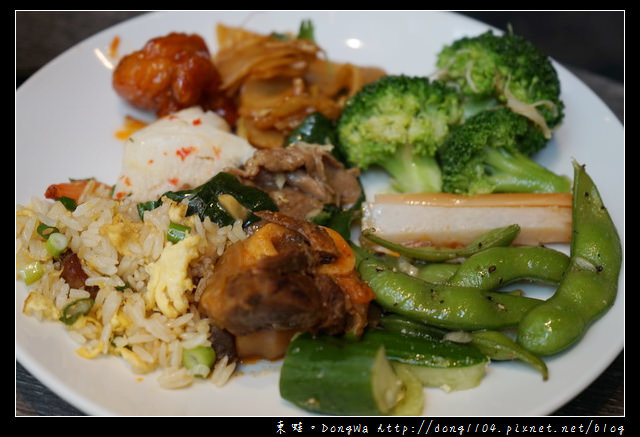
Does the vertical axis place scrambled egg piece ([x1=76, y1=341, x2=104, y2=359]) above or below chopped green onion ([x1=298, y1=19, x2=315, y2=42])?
below

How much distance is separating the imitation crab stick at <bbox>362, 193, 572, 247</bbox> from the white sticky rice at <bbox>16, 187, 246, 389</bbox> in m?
1.24

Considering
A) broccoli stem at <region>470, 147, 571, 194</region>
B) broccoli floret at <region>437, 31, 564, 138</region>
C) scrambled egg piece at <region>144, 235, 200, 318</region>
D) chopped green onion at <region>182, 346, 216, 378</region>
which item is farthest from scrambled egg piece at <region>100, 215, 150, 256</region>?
broccoli floret at <region>437, 31, 564, 138</region>

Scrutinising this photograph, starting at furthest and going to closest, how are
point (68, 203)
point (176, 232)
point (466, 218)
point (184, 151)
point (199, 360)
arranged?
point (184, 151) → point (466, 218) → point (68, 203) → point (176, 232) → point (199, 360)

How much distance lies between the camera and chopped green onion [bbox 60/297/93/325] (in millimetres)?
3418

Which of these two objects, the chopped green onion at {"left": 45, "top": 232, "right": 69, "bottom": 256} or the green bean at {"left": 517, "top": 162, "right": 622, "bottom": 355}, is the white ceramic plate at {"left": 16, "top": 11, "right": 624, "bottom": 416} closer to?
the green bean at {"left": 517, "top": 162, "right": 622, "bottom": 355}

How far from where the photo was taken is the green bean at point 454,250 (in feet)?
12.8

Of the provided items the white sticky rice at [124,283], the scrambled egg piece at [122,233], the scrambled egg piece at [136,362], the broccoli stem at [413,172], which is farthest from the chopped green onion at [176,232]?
the broccoli stem at [413,172]

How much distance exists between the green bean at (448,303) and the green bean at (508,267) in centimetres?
12

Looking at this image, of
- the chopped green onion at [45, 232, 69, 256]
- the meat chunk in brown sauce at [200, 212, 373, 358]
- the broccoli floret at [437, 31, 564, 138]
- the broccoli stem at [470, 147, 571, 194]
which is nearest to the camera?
the meat chunk in brown sauce at [200, 212, 373, 358]

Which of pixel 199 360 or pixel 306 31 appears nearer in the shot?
pixel 199 360

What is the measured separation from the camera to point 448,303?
134 inches

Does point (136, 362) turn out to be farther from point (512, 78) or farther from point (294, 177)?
point (512, 78)

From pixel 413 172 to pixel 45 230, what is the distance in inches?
112

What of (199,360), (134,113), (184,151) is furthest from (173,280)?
(134,113)
